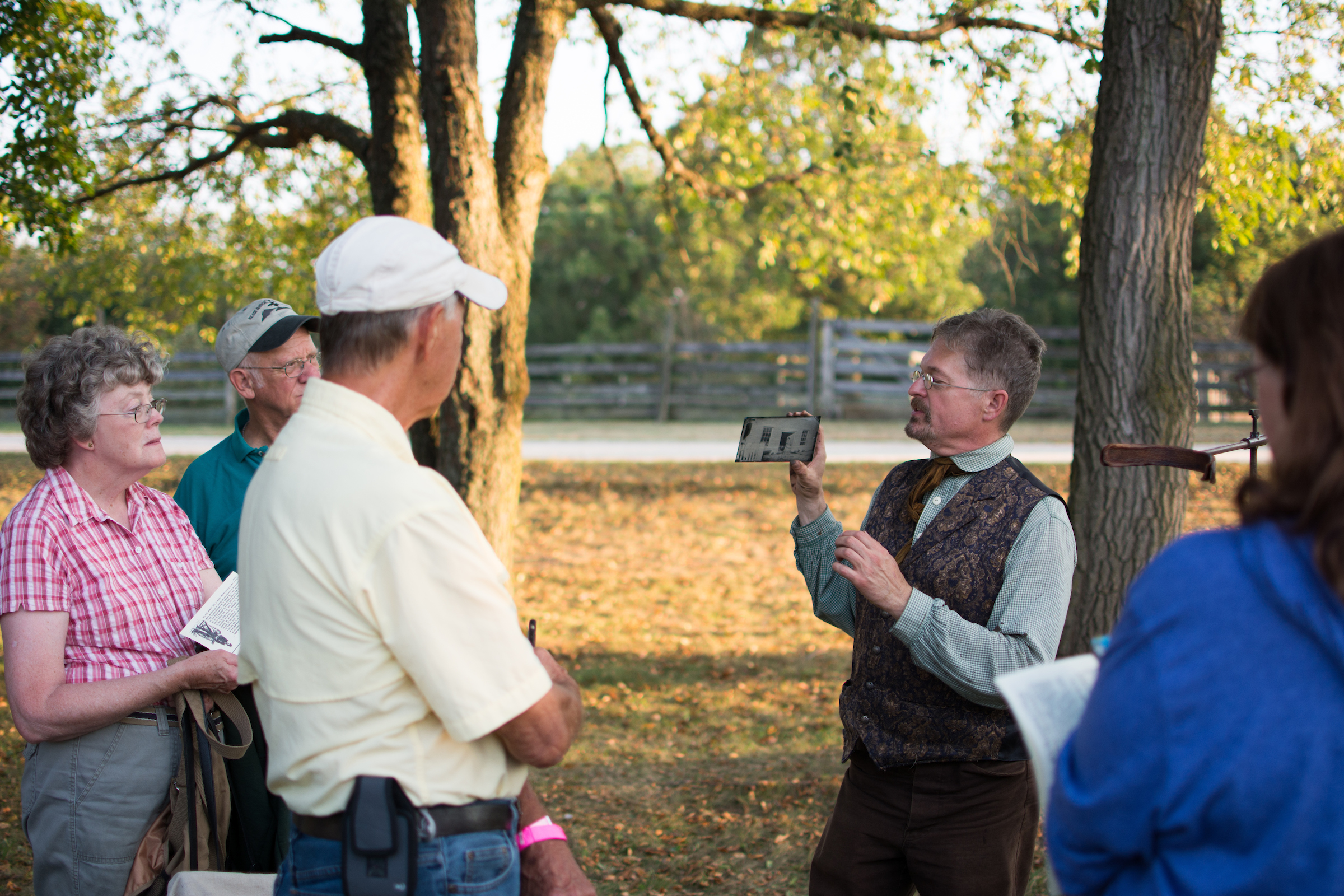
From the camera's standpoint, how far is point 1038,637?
2326 mm

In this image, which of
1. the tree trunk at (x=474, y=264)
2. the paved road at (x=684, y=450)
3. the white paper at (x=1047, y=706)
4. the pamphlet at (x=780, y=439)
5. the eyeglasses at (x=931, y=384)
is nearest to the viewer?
the white paper at (x=1047, y=706)

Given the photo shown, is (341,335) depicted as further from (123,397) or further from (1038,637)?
(1038,637)

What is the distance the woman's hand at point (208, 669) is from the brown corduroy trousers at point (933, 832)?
156cm

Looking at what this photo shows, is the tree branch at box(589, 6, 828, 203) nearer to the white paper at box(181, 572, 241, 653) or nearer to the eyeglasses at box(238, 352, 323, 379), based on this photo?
the eyeglasses at box(238, 352, 323, 379)

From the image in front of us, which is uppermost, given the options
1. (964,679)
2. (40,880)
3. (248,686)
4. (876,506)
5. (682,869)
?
(876,506)

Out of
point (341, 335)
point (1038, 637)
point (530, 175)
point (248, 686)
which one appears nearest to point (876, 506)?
point (1038, 637)

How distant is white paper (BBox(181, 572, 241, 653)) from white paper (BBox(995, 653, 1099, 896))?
1.88 metres

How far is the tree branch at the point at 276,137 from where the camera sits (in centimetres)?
638

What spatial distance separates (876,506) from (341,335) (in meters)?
1.63

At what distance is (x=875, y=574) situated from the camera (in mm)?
2363

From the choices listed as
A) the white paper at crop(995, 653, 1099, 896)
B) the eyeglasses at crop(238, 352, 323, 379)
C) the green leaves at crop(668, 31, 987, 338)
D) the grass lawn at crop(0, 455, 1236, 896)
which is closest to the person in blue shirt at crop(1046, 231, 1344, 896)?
the white paper at crop(995, 653, 1099, 896)

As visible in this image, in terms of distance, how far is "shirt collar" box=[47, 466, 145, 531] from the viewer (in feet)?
7.91

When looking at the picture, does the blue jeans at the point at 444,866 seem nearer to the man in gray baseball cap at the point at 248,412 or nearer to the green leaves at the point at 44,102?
the man in gray baseball cap at the point at 248,412

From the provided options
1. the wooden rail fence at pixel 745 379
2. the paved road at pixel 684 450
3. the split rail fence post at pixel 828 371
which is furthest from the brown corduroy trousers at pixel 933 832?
the split rail fence post at pixel 828 371
